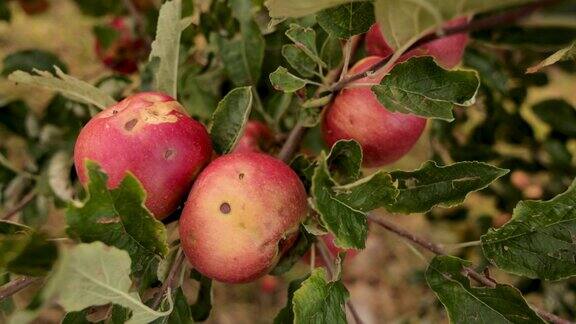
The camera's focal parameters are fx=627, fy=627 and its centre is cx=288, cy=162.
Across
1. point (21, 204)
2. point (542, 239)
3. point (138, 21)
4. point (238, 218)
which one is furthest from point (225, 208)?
point (138, 21)

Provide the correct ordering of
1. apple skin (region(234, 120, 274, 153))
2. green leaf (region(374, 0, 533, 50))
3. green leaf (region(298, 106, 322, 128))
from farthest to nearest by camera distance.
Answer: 1. apple skin (region(234, 120, 274, 153))
2. green leaf (region(298, 106, 322, 128))
3. green leaf (region(374, 0, 533, 50))

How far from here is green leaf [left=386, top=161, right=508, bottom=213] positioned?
71 centimetres

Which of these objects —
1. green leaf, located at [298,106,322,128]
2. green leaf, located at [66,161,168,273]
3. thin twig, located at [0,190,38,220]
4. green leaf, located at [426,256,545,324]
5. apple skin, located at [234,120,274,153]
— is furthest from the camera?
thin twig, located at [0,190,38,220]

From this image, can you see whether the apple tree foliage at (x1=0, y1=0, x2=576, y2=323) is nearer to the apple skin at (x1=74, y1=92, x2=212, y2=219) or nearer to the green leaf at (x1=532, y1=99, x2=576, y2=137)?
the apple skin at (x1=74, y1=92, x2=212, y2=219)

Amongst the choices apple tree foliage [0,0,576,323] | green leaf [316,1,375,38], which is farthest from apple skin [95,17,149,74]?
green leaf [316,1,375,38]

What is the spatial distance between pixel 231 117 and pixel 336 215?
0.69 ft

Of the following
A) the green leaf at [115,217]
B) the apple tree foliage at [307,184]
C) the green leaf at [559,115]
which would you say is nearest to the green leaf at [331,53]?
the apple tree foliage at [307,184]

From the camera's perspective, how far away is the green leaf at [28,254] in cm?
59

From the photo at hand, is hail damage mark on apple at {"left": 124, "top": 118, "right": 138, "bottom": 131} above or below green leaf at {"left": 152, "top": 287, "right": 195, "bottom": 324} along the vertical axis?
above

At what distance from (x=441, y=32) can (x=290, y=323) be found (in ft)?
1.49

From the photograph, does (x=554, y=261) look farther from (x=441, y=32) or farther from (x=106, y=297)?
(x=106, y=297)

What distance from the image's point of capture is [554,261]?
0.72m

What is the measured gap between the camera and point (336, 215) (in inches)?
26.5

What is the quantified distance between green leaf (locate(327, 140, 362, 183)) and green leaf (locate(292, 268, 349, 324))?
13 centimetres
